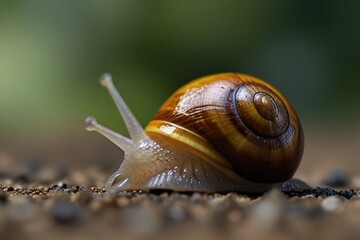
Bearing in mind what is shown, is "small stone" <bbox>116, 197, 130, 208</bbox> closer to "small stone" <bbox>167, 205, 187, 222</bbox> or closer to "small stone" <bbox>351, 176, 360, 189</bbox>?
"small stone" <bbox>167, 205, 187, 222</bbox>

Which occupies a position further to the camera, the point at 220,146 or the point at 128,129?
the point at 128,129

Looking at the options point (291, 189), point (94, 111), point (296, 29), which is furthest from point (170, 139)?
point (296, 29)

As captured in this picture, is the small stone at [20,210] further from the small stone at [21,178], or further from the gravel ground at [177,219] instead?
the small stone at [21,178]

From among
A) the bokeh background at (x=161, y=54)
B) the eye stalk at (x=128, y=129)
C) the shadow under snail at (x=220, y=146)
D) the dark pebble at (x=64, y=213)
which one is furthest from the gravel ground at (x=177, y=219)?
the bokeh background at (x=161, y=54)

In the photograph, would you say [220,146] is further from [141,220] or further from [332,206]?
[141,220]

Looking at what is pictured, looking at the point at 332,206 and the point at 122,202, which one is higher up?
the point at 122,202

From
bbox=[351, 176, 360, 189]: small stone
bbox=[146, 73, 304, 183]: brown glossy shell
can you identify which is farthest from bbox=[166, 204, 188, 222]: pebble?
bbox=[351, 176, 360, 189]: small stone

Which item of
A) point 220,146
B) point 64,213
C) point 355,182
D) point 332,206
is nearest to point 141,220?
point 64,213
